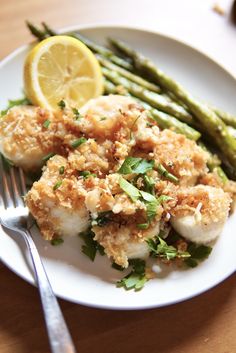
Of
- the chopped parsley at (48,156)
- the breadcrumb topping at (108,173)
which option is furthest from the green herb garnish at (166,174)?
the chopped parsley at (48,156)

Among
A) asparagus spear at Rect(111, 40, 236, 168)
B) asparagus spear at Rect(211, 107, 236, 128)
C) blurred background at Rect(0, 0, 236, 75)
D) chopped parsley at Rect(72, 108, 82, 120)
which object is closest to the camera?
chopped parsley at Rect(72, 108, 82, 120)

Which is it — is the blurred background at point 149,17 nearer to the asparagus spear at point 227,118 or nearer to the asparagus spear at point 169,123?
the asparagus spear at point 227,118

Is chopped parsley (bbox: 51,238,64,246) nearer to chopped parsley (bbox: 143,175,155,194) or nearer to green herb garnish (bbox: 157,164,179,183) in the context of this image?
chopped parsley (bbox: 143,175,155,194)

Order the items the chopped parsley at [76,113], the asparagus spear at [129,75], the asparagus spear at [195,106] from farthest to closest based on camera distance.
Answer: the asparagus spear at [129,75]
the asparagus spear at [195,106]
the chopped parsley at [76,113]

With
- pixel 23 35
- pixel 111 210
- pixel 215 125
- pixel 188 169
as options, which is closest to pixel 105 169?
pixel 111 210

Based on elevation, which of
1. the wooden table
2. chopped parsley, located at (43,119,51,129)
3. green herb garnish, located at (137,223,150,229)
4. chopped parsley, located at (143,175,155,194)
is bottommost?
the wooden table

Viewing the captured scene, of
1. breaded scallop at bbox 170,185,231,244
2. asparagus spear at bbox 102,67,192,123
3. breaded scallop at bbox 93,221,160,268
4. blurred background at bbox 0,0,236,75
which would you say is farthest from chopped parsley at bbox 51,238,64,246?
blurred background at bbox 0,0,236,75
